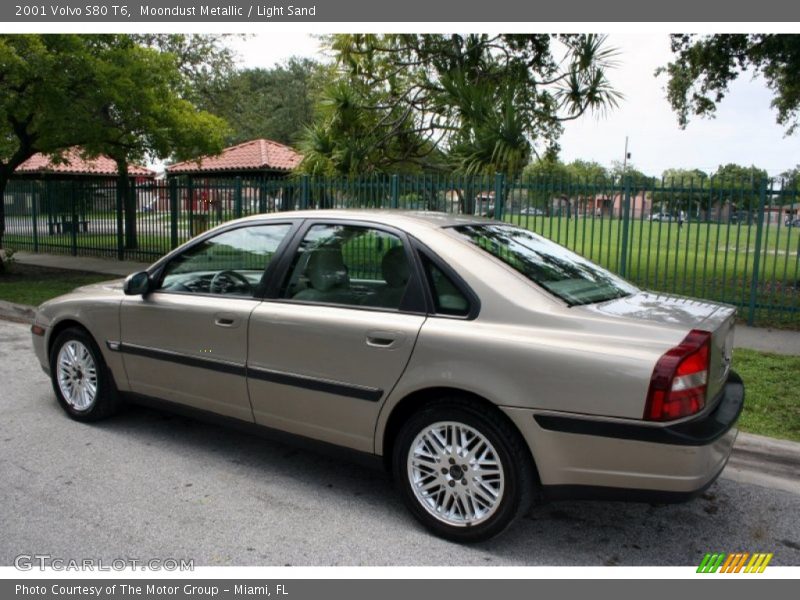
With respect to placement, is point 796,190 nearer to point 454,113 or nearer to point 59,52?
point 454,113

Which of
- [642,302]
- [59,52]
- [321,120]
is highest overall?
→ [59,52]

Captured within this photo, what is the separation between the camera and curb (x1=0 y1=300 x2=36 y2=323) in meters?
9.70

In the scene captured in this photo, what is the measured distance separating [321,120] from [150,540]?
35.3ft

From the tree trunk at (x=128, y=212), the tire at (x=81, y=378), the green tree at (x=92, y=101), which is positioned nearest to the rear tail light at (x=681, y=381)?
the tire at (x=81, y=378)

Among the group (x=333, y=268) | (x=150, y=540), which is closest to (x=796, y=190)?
(x=333, y=268)

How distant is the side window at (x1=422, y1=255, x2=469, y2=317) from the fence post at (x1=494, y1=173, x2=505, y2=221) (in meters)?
7.26

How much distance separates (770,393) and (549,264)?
3132 millimetres

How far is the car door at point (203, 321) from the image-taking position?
409cm

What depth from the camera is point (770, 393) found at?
577 centimetres

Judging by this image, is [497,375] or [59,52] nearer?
[497,375]

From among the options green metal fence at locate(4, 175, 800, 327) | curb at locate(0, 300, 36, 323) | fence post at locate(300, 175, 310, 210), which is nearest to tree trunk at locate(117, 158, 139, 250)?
green metal fence at locate(4, 175, 800, 327)

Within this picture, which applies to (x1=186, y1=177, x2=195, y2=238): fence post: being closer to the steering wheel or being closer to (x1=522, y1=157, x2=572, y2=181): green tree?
(x1=522, y1=157, x2=572, y2=181): green tree

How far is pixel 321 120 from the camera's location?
42.9 ft

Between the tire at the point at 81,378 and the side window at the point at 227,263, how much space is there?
859 mm
